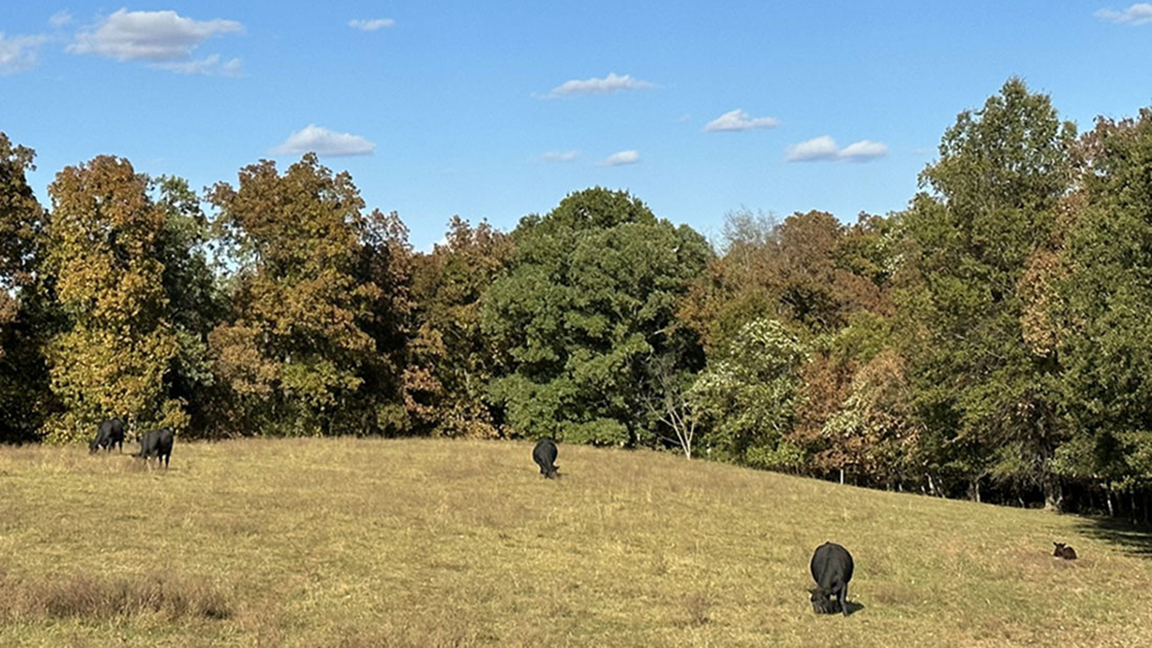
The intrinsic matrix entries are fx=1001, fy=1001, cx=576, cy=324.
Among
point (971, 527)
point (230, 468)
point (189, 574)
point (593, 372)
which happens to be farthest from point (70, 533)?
point (593, 372)

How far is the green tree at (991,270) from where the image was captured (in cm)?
3494

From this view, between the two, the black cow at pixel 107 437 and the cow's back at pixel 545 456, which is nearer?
the black cow at pixel 107 437

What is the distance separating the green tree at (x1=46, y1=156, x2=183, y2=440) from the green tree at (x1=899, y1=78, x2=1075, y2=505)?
32.6 metres

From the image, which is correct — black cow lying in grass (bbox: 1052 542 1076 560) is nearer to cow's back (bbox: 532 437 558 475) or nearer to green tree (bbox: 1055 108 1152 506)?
green tree (bbox: 1055 108 1152 506)

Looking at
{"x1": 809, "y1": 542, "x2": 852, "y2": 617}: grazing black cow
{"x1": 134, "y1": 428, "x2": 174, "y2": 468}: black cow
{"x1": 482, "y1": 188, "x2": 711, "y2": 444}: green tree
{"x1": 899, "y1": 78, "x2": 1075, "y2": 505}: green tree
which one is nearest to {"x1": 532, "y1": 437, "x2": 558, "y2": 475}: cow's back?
{"x1": 134, "y1": 428, "x2": 174, "y2": 468}: black cow

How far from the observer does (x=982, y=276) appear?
119 feet

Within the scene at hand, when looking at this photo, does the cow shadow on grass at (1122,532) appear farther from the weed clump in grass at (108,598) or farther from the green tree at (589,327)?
the green tree at (589,327)

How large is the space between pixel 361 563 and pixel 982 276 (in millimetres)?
25666

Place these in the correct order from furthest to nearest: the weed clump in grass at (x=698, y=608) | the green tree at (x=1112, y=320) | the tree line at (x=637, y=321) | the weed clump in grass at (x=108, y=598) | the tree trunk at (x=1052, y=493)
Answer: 1. the tree trunk at (x=1052, y=493)
2. the tree line at (x=637, y=321)
3. the green tree at (x=1112, y=320)
4. the weed clump in grass at (x=698, y=608)
5. the weed clump in grass at (x=108, y=598)

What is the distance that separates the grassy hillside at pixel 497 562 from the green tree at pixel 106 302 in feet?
33.7

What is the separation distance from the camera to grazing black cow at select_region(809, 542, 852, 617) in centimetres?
1864

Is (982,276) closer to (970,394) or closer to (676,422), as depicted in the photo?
(970,394)

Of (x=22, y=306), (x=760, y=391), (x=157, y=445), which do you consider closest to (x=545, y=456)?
(x=157, y=445)

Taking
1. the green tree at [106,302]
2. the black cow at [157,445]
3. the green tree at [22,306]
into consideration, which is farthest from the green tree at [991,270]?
the green tree at [22,306]
